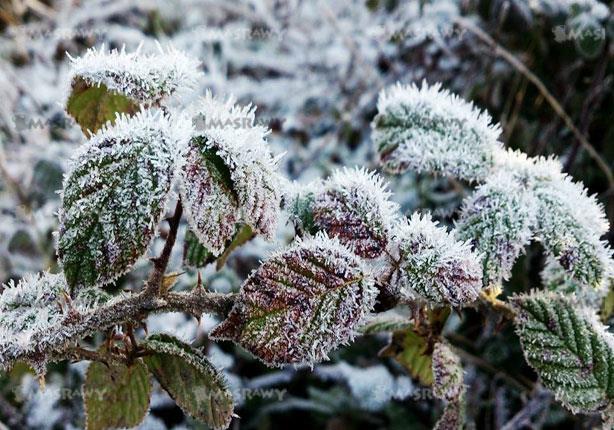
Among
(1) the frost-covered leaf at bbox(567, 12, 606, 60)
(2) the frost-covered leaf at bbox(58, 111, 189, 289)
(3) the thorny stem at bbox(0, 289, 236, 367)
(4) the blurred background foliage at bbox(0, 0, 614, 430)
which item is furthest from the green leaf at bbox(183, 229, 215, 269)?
(1) the frost-covered leaf at bbox(567, 12, 606, 60)

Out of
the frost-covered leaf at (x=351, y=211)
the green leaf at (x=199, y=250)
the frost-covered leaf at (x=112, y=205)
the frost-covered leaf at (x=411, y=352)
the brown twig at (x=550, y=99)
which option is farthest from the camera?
the brown twig at (x=550, y=99)

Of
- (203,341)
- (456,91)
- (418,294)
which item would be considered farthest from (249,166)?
(456,91)

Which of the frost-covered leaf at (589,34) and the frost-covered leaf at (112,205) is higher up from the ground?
the frost-covered leaf at (589,34)

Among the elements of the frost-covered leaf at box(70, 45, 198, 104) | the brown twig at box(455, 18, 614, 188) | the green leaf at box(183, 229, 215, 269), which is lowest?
the green leaf at box(183, 229, 215, 269)

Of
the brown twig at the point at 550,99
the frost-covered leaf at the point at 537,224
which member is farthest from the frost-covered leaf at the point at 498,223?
the brown twig at the point at 550,99

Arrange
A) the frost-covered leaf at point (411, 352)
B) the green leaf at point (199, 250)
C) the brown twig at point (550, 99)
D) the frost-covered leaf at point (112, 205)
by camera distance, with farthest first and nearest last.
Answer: the brown twig at point (550, 99) → the frost-covered leaf at point (411, 352) → the green leaf at point (199, 250) → the frost-covered leaf at point (112, 205)

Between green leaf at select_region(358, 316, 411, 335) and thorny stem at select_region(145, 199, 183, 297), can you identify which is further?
green leaf at select_region(358, 316, 411, 335)

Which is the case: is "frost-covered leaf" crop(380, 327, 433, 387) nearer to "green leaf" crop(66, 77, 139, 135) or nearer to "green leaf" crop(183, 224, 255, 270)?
"green leaf" crop(183, 224, 255, 270)

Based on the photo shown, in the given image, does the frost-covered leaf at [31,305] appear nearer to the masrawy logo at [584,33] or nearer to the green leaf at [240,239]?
the green leaf at [240,239]
